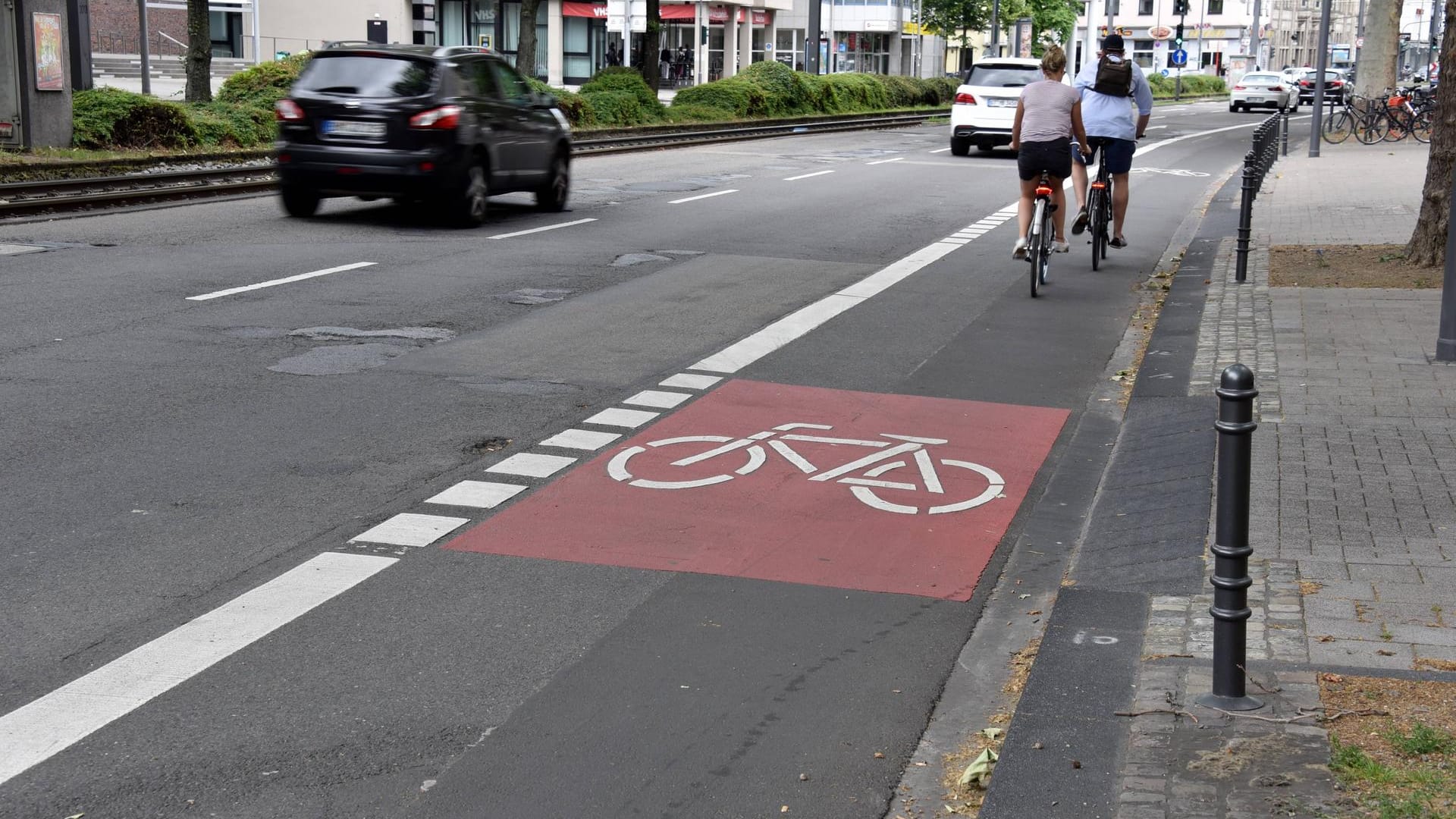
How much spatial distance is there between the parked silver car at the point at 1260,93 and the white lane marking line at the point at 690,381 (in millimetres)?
58719

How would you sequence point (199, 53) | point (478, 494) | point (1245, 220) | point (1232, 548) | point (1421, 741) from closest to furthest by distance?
point (1421, 741) < point (1232, 548) < point (478, 494) < point (1245, 220) < point (199, 53)

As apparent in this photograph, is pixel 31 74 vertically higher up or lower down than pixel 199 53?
lower down

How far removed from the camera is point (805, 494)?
6988 millimetres

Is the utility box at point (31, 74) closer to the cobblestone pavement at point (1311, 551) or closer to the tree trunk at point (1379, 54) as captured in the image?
the cobblestone pavement at point (1311, 551)

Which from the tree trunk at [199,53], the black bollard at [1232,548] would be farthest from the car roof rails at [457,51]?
the tree trunk at [199,53]

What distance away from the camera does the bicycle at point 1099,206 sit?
1450 cm

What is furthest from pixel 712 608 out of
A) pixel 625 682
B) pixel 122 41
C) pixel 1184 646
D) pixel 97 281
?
pixel 122 41

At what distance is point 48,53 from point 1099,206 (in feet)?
52.9

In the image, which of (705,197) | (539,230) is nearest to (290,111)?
(539,230)

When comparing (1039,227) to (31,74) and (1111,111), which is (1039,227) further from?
(31,74)

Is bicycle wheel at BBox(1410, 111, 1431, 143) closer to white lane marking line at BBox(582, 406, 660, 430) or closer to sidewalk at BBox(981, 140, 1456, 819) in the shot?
sidewalk at BBox(981, 140, 1456, 819)

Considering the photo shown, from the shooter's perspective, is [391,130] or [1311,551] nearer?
[1311,551]

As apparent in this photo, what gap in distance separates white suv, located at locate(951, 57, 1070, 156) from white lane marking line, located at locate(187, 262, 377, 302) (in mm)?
18844

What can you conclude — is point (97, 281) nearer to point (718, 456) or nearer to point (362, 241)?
point (362, 241)
